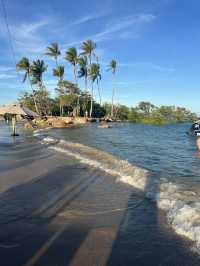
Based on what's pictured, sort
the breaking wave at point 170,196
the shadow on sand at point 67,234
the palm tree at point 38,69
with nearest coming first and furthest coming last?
the shadow on sand at point 67,234 < the breaking wave at point 170,196 < the palm tree at point 38,69

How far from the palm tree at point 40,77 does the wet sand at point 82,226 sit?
6316 cm

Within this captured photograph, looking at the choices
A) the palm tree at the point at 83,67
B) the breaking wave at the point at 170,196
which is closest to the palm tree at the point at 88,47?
the palm tree at the point at 83,67

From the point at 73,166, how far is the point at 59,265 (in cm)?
801

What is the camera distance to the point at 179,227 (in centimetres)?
521

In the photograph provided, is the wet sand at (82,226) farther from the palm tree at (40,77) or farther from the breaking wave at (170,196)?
the palm tree at (40,77)

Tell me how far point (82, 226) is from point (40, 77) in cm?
6991

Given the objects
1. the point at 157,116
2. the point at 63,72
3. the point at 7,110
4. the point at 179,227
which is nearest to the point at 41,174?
the point at 179,227

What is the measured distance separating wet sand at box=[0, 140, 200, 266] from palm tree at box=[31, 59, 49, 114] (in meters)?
63.2

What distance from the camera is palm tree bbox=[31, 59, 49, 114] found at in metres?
68.2

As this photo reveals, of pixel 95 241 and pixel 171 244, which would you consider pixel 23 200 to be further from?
pixel 171 244

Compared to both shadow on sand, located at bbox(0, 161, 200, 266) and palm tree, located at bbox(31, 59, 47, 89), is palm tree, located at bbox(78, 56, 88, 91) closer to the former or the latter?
palm tree, located at bbox(31, 59, 47, 89)

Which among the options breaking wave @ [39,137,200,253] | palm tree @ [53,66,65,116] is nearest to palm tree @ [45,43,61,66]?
palm tree @ [53,66,65,116]

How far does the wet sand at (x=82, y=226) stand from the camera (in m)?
4.10

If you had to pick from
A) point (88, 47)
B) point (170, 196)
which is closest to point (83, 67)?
point (88, 47)
